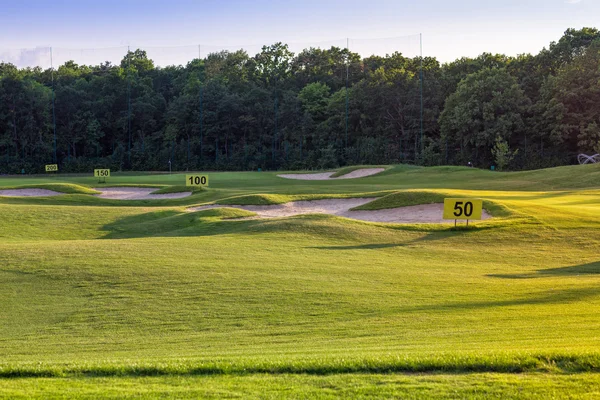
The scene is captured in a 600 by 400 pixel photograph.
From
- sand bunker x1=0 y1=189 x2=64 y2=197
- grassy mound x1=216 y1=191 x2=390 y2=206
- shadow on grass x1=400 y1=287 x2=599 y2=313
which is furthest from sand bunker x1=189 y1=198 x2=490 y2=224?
sand bunker x1=0 y1=189 x2=64 y2=197

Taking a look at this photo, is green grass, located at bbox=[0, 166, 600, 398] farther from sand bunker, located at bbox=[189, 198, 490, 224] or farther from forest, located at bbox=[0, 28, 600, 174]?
forest, located at bbox=[0, 28, 600, 174]

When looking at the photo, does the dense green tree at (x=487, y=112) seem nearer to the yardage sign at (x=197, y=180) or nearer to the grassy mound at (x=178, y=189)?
the grassy mound at (x=178, y=189)

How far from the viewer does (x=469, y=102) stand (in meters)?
64.8

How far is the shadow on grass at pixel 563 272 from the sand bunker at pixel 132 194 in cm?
2526

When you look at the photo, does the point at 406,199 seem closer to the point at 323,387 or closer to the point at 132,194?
the point at 132,194

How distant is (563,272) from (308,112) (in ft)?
215

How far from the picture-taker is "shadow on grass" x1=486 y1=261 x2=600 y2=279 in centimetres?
1495

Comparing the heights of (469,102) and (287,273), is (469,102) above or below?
above

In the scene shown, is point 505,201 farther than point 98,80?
No

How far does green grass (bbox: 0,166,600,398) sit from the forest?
140ft

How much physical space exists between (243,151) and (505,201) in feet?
182

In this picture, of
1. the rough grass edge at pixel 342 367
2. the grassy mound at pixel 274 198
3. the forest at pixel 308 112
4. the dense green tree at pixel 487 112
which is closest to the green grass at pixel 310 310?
the rough grass edge at pixel 342 367

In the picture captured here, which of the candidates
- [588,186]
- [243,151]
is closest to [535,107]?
[588,186]

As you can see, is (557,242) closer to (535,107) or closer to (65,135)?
(535,107)
